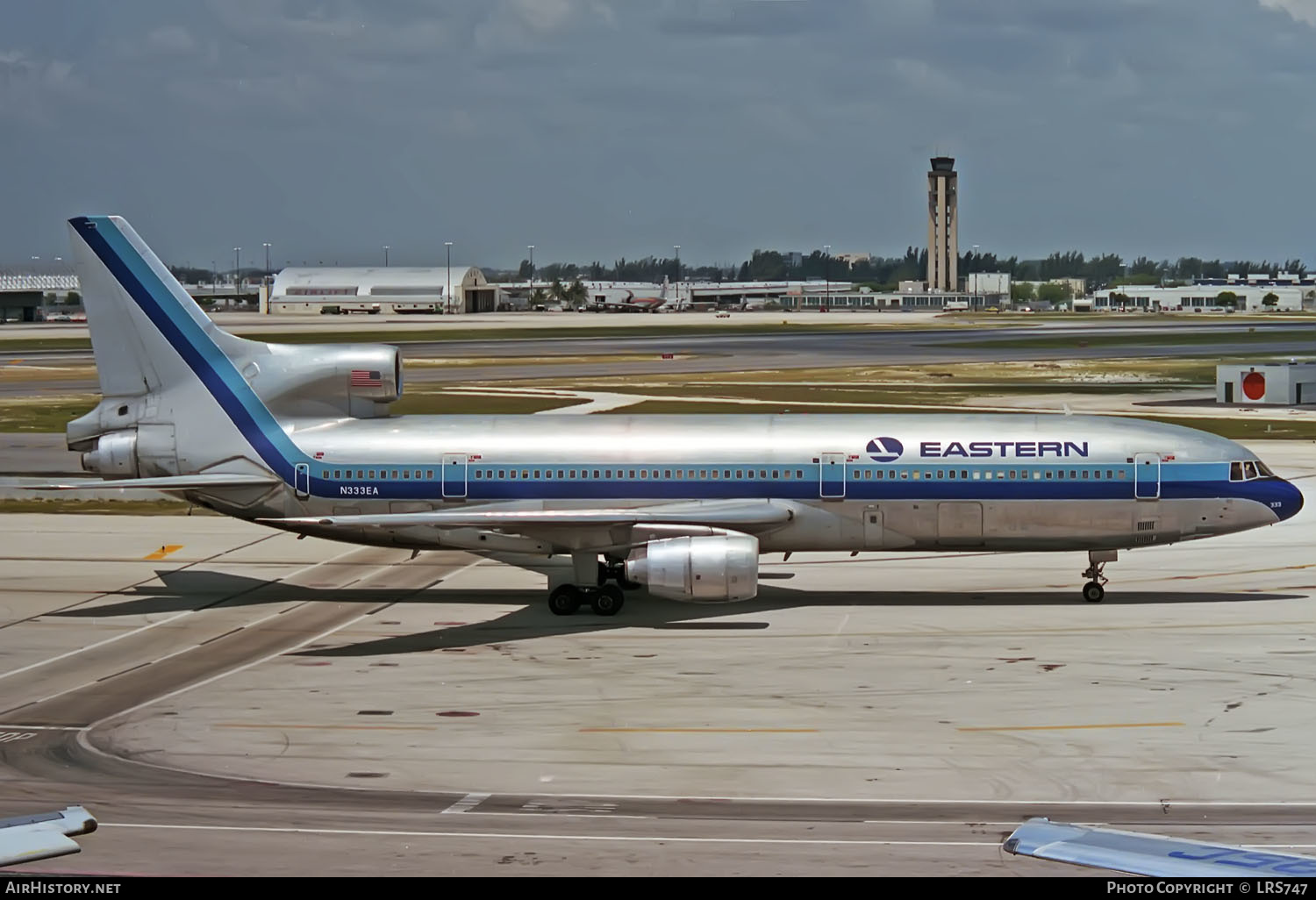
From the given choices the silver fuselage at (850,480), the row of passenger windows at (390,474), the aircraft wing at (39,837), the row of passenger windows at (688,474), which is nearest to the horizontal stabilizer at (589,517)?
the silver fuselage at (850,480)

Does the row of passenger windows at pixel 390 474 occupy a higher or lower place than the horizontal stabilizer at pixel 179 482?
higher

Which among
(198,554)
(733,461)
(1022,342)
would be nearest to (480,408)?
(198,554)

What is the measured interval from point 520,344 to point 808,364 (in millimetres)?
40263

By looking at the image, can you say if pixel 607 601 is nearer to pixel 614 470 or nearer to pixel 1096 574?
pixel 614 470

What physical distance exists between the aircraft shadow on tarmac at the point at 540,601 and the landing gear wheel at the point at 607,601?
181mm

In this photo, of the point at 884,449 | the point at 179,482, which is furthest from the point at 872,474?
the point at 179,482

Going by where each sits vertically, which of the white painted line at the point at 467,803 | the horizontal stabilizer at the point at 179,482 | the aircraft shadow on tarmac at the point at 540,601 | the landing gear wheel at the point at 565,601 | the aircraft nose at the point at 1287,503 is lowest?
the white painted line at the point at 467,803

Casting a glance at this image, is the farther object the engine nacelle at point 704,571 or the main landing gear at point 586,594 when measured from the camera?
the main landing gear at point 586,594

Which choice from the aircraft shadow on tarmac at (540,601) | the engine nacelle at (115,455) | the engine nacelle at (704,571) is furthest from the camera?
the engine nacelle at (115,455)

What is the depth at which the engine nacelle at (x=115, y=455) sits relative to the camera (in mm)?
40906

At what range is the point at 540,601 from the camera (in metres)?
40.9

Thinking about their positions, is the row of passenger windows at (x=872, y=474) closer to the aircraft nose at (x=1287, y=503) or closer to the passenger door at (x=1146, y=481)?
the passenger door at (x=1146, y=481)

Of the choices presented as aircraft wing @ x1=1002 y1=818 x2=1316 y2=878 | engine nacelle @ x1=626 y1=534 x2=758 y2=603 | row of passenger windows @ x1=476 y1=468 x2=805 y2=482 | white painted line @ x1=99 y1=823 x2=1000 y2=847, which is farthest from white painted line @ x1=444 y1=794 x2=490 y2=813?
row of passenger windows @ x1=476 y1=468 x2=805 y2=482

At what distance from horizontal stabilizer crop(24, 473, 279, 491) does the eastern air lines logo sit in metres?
15.0
